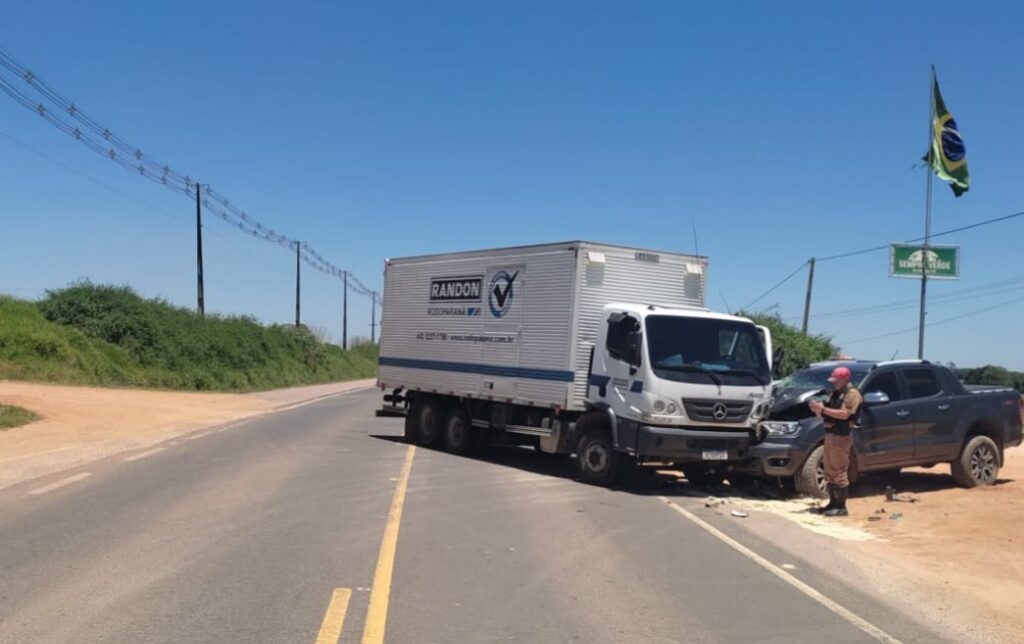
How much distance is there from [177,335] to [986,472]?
36912mm

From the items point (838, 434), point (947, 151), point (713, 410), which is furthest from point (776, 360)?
point (947, 151)

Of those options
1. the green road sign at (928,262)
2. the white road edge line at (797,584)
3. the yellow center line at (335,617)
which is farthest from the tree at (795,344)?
the yellow center line at (335,617)

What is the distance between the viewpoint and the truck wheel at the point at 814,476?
12.1m

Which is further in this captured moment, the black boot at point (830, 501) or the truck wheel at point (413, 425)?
the truck wheel at point (413, 425)

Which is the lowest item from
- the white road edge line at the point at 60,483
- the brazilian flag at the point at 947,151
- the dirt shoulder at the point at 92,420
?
the dirt shoulder at the point at 92,420

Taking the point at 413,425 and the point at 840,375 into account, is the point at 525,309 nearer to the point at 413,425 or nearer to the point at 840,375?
the point at 413,425

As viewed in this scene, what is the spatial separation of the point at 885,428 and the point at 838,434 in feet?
5.97

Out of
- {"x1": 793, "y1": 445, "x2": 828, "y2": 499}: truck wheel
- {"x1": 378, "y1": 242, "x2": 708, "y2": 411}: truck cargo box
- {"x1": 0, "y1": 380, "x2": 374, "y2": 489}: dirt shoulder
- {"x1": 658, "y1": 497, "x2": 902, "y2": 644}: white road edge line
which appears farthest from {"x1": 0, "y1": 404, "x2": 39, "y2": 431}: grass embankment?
{"x1": 793, "y1": 445, "x2": 828, "y2": 499}: truck wheel

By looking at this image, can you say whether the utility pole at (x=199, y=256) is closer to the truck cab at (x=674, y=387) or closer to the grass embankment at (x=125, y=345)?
the grass embankment at (x=125, y=345)

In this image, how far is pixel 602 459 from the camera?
523 inches

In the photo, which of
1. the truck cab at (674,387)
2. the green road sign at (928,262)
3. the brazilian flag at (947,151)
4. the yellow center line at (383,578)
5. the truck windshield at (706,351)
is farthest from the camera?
the green road sign at (928,262)

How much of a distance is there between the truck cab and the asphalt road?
2.46 ft

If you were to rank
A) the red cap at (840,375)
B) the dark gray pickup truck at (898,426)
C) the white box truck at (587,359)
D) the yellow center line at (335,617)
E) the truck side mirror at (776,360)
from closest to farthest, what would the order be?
1. the yellow center line at (335,617)
2. the red cap at (840,375)
3. the dark gray pickup truck at (898,426)
4. the white box truck at (587,359)
5. the truck side mirror at (776,360)

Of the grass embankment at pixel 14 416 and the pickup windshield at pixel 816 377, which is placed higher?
the pickup windshield at pixel 816 377
